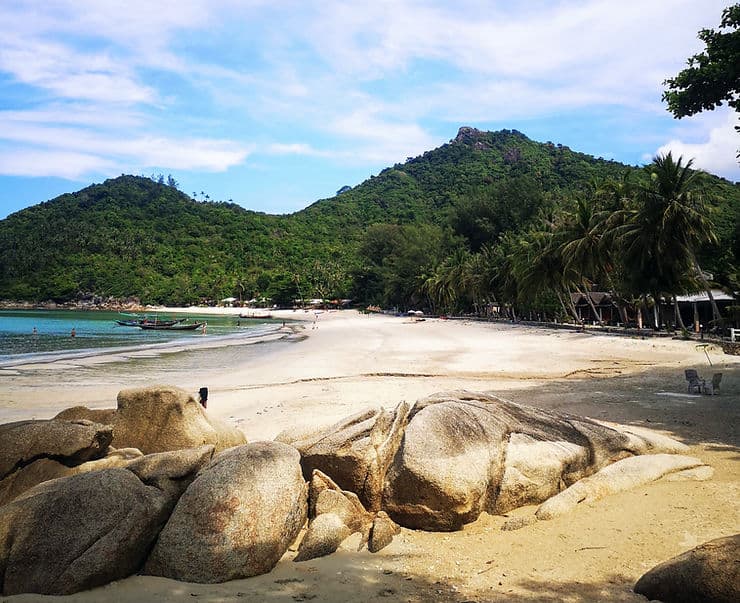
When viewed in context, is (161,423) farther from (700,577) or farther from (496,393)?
(496,393)

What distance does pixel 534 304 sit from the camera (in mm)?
60531

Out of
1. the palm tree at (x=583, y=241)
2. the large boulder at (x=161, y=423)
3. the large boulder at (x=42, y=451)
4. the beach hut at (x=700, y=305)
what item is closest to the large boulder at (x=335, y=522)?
the large boulder at (x=161, y=423)

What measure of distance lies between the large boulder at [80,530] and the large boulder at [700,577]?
446 cm

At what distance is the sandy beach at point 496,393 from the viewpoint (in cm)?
461

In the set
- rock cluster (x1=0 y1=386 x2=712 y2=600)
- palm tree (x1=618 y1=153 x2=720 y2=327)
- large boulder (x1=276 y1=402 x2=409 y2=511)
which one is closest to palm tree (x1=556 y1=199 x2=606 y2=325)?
palm tree (x1=618 y1=153 x2=720 y2=327)

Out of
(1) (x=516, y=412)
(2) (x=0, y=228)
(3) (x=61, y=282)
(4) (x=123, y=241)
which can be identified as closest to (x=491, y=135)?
(4) (x=123, y=241)

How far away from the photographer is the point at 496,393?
13953 millimetres

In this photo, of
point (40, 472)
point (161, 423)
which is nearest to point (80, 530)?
point (40, 472)

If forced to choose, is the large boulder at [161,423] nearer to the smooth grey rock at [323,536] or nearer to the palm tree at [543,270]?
the smooth grey rock at [323,536]

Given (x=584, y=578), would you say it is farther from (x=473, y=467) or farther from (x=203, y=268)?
(x=203, y=268)

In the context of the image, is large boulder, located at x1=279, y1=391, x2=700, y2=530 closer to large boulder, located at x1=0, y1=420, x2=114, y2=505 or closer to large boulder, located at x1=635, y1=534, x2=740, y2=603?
large boulder, located at x1=635, y1=534, x2=740, y2=603

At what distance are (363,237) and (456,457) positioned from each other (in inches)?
4902

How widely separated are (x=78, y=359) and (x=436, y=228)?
9090 centimetres

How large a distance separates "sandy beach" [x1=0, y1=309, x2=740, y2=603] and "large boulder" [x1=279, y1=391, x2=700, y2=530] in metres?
0.30
